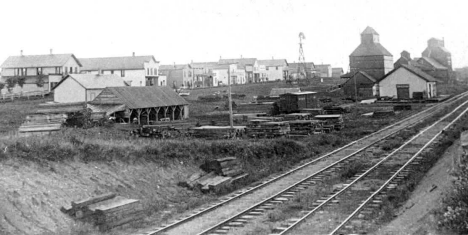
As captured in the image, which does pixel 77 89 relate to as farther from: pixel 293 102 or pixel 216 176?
pixel 216 176

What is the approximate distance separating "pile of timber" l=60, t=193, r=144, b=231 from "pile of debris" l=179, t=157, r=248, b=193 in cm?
420

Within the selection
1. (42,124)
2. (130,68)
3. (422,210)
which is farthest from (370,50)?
(422,210)

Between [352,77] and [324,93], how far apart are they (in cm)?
497

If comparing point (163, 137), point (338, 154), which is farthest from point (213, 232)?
point (163, 137)

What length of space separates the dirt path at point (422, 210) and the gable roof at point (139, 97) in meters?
27.0

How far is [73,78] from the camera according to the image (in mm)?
54656

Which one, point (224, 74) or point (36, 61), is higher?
point (224, 74)

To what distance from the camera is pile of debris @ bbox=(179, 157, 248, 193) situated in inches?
781

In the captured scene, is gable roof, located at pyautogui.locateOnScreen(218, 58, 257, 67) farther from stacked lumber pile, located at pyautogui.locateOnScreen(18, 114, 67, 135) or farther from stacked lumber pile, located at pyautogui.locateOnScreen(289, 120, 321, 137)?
stacked lumber pile, located at pyautogui.locateOnScreen(18, 114, 67, 135)

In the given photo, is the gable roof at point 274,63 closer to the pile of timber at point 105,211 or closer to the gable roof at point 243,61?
the gable roof at point 243,61

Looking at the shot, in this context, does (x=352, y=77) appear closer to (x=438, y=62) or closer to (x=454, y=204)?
(x=438, y=62)

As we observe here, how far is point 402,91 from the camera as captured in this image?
6944cm

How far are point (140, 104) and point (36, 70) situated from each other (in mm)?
43842

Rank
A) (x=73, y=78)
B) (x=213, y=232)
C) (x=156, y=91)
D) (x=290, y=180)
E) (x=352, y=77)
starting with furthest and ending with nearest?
(x=352, y=77)
(x=73, y=78)
(x=156, y=91)
(x=290, y=180)
(x=213, y=232)
